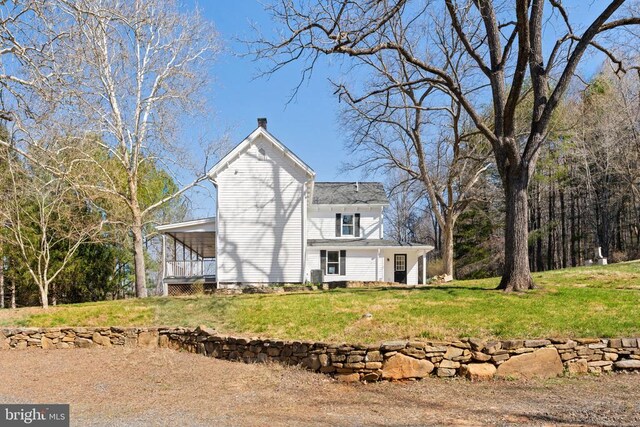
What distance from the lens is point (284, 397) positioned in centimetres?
682

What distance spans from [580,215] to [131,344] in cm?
3315

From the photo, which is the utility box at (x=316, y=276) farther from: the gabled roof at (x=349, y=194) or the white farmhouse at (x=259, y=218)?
the gabled roof at (x=349, y=194)

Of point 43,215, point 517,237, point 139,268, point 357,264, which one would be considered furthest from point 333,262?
point 43,215

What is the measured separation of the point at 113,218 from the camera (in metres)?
24.0

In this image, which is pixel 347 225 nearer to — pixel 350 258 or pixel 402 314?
pixel 350 258

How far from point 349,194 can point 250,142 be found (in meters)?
7.05

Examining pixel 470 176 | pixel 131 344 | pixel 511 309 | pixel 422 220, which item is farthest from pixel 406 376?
pixel 422 220

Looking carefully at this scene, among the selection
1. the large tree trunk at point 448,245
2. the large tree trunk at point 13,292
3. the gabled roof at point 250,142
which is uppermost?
the gabled roof at point 250,142

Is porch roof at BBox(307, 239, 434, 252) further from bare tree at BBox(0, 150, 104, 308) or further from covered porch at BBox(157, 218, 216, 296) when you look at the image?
bare tree at BBox(0, 150, 104, 308)

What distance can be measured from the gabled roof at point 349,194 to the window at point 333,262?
2806 mm

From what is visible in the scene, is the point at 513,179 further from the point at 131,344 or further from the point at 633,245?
the point at 633,245

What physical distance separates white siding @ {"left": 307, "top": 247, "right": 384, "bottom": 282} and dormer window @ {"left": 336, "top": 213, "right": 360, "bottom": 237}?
1.59 meters

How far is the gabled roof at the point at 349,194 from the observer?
79.9ft

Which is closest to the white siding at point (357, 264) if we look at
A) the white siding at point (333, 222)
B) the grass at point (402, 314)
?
the white siding at point (333, 222)
